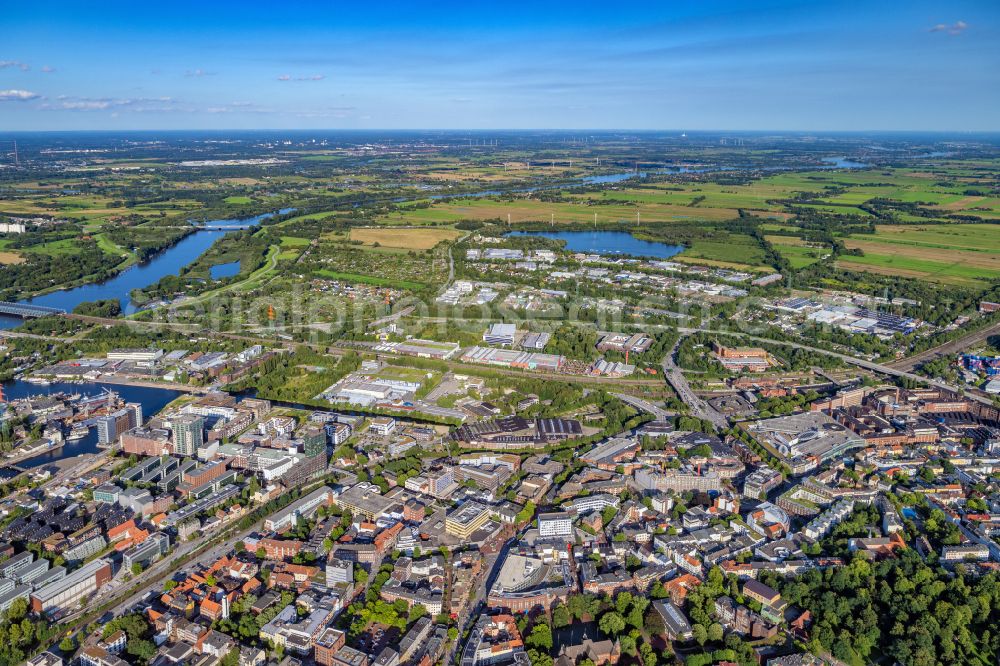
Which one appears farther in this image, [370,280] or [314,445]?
[370,280]

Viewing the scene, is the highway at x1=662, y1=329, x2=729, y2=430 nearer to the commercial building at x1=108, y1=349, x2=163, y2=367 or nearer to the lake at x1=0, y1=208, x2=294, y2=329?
the commercial building at x1=108, y1=349, x2=163, y2=367

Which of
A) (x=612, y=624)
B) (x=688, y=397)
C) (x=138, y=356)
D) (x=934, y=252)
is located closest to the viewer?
(x=612, y=624)

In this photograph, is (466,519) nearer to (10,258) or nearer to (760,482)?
(760,482)

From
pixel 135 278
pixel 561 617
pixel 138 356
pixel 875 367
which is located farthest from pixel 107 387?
pixel 875 367

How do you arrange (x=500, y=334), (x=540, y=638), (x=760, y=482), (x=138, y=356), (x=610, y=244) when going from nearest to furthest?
(x=540, y=638) < (x=760, y=482) < (x=138, y=356) < (x=500, y=334) < (x=610, y=244)

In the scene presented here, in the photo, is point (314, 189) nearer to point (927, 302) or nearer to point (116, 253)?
point (116, 253)

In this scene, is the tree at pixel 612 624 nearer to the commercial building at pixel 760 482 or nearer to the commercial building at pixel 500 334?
the commercial building at pixel 760 482

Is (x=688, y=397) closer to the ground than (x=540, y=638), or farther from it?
farther from it

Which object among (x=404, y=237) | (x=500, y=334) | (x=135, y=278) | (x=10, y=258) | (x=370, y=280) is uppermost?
(x=404, y=237)
